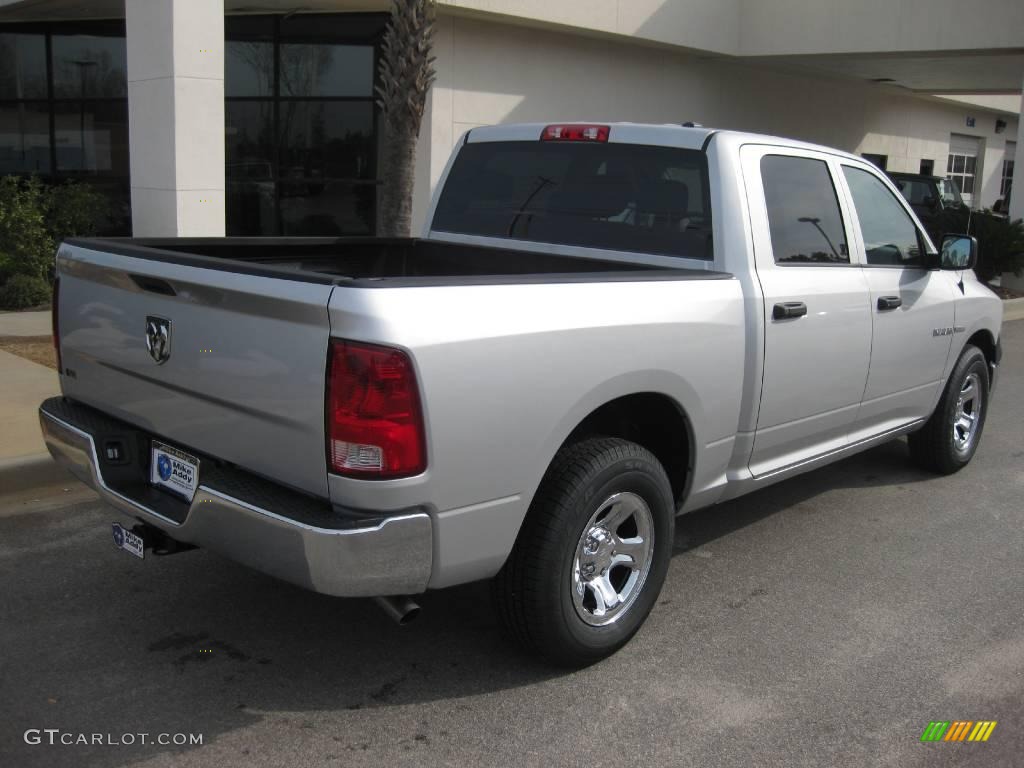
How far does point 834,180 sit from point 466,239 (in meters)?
1.85

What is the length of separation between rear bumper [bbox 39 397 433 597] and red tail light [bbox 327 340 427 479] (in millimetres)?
175

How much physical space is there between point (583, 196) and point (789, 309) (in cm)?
111

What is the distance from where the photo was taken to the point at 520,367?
10.6ft

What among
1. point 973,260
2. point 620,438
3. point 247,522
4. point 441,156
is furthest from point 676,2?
point 247,522

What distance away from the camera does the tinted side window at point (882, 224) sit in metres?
5.23

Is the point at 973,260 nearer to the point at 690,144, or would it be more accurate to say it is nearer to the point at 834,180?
the point at 834,180

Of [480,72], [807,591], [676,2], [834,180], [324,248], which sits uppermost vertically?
A: [676,2]

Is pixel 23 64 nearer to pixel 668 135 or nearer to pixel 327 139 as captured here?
pixel 327 139

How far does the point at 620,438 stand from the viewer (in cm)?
396

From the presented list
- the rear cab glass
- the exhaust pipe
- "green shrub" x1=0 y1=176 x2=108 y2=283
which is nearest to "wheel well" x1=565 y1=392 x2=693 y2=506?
the rear cab glass

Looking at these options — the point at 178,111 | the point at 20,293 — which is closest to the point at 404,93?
the point at 178,111

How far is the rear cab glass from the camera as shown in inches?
176

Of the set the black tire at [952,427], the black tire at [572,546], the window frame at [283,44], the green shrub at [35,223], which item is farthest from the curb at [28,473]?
the window frame at [283,44]

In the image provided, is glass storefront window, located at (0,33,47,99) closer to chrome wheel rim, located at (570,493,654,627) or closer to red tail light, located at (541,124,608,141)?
red tail light, located at (541,124,608,141)
